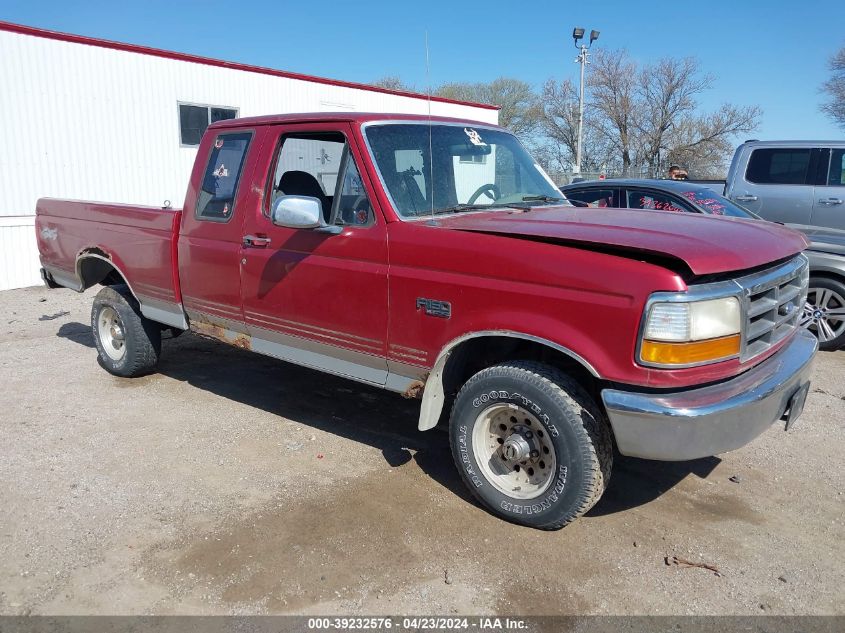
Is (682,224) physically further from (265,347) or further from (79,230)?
(79,230)

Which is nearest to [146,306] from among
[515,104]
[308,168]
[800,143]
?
[308,168]

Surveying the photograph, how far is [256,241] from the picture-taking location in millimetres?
4316

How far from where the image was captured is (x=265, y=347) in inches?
179

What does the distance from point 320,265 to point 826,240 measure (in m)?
5.51

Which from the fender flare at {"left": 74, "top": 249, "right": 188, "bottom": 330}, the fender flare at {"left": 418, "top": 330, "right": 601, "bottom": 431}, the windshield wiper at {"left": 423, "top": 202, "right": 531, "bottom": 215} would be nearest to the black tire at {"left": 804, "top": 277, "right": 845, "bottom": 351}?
the windshield wiper at {"left": 423, "top": 202, "right": 531, "bottom": 215}

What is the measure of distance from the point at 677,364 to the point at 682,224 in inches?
38.2

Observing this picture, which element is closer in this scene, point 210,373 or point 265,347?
point 265,347

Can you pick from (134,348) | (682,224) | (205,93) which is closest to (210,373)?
(134,348)

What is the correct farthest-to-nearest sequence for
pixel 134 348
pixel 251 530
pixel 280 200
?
pixel 134 348 < pixel 280 200 < pixel 251 530

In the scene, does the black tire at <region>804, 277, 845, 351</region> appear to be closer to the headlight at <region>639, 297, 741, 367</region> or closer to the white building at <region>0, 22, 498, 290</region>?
the headlight at <region>639, 297, 741, 367</region>

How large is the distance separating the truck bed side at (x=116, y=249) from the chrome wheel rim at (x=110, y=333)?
0.35 m

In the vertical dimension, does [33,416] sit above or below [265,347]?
below

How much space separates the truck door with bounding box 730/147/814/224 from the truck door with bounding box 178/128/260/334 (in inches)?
278

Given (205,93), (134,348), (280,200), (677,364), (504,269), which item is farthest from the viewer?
(205,93)
